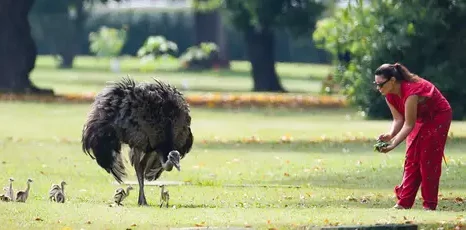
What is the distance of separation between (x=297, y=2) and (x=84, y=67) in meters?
31.1

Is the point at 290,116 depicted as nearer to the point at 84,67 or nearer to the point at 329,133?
the point at 329,133

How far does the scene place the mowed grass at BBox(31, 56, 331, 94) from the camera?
53719 mm

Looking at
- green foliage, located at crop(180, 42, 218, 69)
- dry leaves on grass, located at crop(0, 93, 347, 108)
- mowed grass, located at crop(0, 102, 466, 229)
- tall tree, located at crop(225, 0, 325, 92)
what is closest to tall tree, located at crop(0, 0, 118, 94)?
dry leaves on grass, located at crop(0, 93, 347, 108)

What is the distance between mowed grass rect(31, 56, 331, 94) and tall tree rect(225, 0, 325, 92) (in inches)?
64.0

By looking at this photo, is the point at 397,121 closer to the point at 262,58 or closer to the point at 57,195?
the point at 57,195

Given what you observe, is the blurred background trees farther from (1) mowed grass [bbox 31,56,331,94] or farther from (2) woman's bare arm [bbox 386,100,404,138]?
(2) woman's bare arm [bbox 386,100,404,138]

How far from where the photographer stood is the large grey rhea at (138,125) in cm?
1816

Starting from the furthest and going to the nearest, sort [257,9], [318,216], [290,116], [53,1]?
[53,1]
[257,9]
[290,116]
[318,216]

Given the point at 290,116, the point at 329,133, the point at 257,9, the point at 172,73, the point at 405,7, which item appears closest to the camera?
the point at 329,133

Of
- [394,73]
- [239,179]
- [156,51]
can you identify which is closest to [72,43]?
[156,51]

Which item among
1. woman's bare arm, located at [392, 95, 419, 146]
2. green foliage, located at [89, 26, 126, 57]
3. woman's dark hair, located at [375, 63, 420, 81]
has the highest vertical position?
woman's dark hair, located at [375, 63, 420, 81]

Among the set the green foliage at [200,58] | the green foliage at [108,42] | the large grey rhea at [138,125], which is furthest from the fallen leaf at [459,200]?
the green foliage at [108,42]

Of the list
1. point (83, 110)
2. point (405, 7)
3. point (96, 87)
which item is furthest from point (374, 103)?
point (96, 87)

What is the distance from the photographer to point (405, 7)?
34.3 meters
